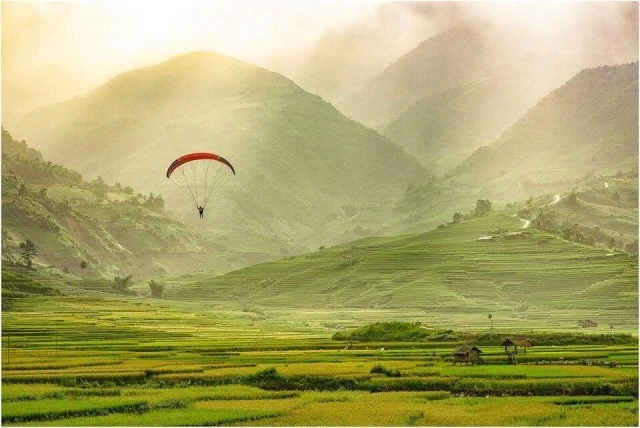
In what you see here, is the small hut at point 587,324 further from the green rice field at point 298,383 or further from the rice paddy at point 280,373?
the green rice field at point 298,383

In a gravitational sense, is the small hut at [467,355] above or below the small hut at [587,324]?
below

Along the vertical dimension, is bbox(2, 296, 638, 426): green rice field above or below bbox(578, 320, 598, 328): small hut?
below

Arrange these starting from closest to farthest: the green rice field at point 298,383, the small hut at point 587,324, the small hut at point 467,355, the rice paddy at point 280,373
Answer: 1. the green rice field at point 298,383
2. the rice paddy at point 280,373
3. the small hut at point 467,355
4. the small hut at point 587,324

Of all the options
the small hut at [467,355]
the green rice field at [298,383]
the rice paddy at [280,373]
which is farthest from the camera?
the small hut at [467,355]

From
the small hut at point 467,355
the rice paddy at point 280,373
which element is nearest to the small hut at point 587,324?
the rice paddy at point 280,373

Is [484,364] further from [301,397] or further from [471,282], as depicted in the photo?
[471,282]

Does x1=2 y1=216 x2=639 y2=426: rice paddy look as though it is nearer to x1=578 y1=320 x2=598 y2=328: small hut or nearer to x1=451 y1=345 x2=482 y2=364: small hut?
x1=451 y1=345 x2=482 y2=364: small hut

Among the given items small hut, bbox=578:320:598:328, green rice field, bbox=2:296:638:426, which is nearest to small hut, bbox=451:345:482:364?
green rice field, bbox=2:296:638:426

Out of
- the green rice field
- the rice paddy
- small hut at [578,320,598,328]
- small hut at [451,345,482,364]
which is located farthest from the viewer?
small hut at [578,320,598,328]

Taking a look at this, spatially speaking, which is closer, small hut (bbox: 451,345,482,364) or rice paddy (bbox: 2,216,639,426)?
rice paddy (bbox: 2,216,639,426)

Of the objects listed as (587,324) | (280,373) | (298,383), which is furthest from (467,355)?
(587,324)
